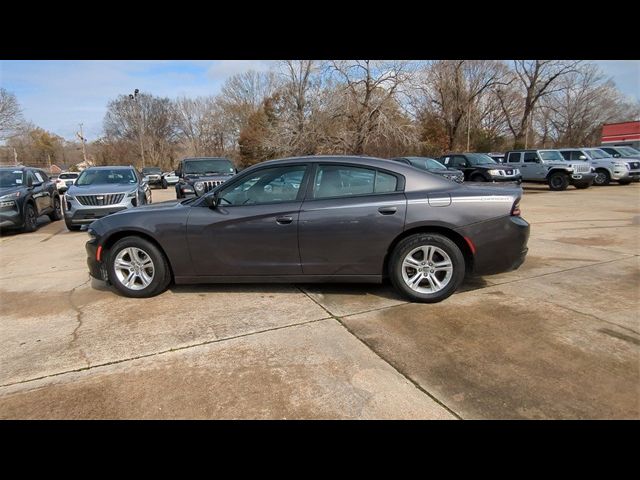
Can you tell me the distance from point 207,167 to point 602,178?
60.1 ft

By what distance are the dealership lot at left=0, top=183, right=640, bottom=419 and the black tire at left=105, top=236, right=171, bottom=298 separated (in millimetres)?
148

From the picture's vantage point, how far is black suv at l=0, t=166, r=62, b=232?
363 inches

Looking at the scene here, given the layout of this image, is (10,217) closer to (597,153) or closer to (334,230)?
(334,230)

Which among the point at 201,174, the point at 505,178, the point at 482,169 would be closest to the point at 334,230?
the point at 201,174

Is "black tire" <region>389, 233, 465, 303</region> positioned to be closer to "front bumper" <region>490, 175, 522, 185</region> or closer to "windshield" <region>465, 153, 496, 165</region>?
"front bumper" <region>490, 175, 522, 185</region>

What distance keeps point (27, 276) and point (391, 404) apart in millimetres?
6031

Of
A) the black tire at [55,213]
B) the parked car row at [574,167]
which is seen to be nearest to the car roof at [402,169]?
the black tire at [55,213]

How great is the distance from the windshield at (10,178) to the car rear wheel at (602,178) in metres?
22.6

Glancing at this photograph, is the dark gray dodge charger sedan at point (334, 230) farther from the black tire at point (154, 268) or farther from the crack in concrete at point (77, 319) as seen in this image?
the crack in concrete at point (77, 319)

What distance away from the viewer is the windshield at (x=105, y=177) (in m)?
10.2

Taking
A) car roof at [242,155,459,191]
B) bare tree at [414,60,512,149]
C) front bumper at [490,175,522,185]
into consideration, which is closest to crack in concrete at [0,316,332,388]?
car roof at [242,155,459,191]

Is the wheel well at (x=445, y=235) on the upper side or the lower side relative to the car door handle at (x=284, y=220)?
lower

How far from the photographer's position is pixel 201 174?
465 inches
